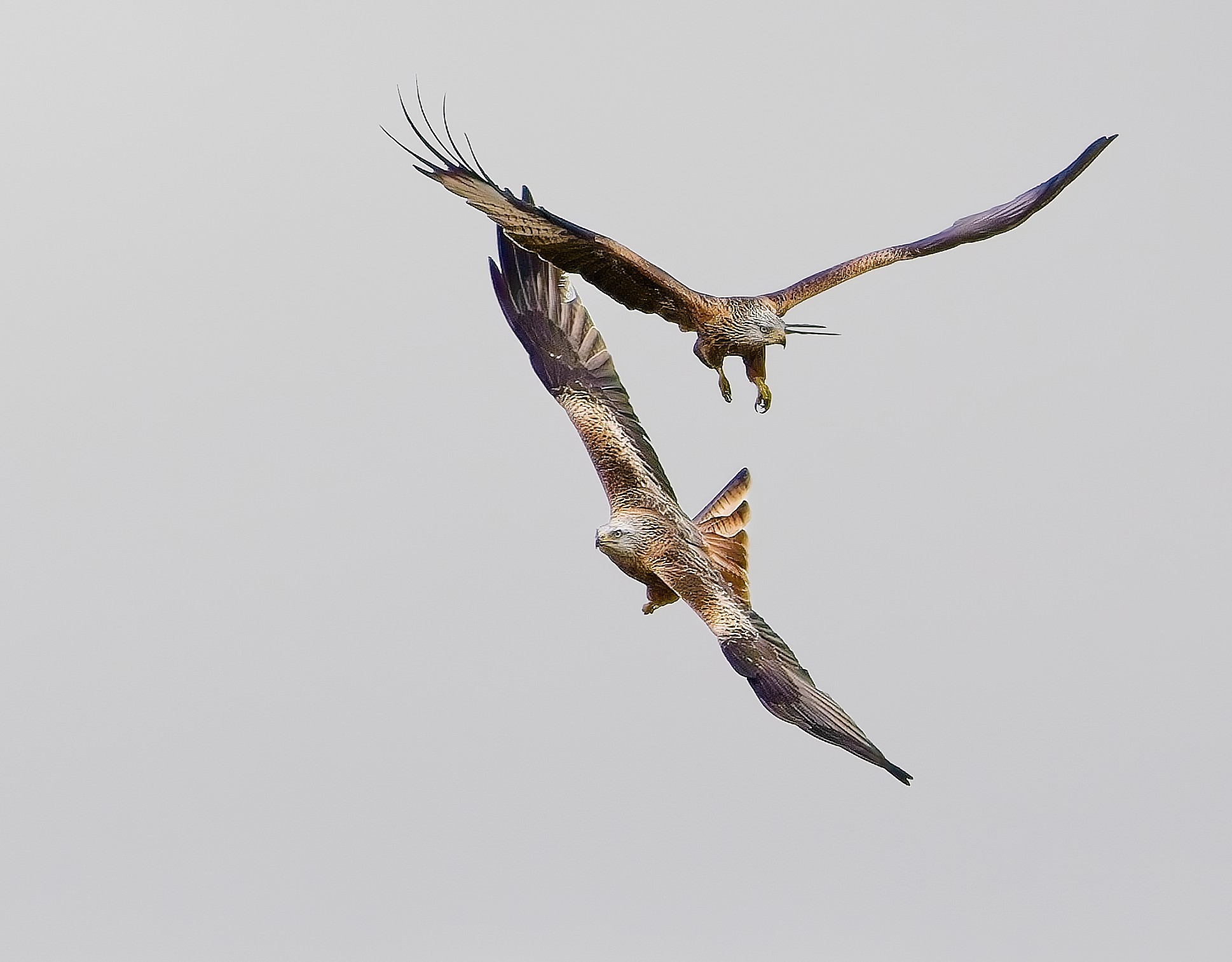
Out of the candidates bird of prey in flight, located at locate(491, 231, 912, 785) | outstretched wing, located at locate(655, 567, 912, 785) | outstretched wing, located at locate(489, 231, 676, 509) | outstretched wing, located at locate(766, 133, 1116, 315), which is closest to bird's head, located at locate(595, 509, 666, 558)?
bird of prey in flight, located at locate(491, 231, 912, 785)

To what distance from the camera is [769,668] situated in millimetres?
10398

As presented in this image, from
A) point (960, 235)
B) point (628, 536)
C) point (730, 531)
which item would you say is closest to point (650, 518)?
point (628, 536)

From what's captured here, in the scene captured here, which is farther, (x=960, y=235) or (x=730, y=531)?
(x=730, y=531)

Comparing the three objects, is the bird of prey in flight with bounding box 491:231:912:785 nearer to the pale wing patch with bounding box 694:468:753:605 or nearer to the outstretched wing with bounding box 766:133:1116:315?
the pale wing patch with bounding box 694:468:753:605

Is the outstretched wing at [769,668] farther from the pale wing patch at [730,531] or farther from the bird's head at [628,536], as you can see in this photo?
the pale wing patch at [730,531]

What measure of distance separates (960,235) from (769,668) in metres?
2.49

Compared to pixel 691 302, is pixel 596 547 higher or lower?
lower

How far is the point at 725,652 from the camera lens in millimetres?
10516

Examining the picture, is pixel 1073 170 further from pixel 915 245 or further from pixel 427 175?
pixel 427 175

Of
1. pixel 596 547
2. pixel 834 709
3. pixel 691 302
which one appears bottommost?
pixel 834 709

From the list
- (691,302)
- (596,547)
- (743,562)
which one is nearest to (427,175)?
(691,302)

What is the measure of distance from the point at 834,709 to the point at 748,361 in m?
1.74

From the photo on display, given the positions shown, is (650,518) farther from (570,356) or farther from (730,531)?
(570,356)

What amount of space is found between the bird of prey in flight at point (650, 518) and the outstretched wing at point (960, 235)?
4.13ft
